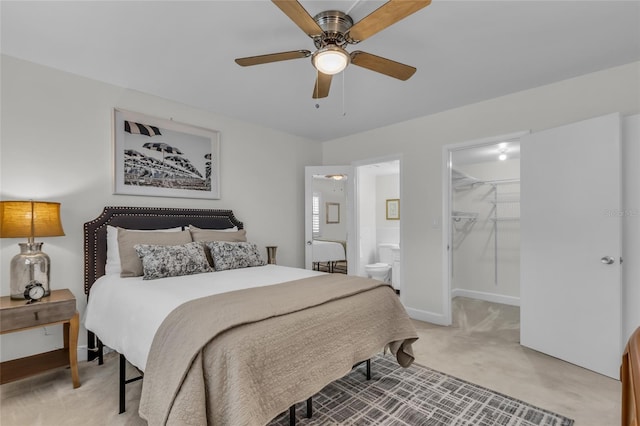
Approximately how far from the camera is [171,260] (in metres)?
2.66

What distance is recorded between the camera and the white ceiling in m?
2.00

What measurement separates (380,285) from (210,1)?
2241mm

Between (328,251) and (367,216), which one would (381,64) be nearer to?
(328,251)

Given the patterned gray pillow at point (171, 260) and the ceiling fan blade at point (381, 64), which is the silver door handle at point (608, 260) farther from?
A: the patterned gray pillow at point (171, 260)

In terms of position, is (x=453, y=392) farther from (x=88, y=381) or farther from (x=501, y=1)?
(x=88, y=381)

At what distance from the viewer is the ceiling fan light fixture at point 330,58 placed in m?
1.81

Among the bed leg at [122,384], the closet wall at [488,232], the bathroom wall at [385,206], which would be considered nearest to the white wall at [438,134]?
the closet wall at [488,232]

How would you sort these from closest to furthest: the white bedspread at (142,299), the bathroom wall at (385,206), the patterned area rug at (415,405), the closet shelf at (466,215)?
1. the white bedspread at (142,299)
2. the patterned area rug at (415,405)
3. the closet shelf at (466,215)
4. the bathroom wall at (385,206)

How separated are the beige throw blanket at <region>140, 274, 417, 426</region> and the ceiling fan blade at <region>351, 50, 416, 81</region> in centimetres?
155

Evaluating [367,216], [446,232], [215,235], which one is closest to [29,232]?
[215,235]

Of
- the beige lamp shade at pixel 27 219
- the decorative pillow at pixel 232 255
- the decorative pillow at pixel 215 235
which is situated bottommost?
the decorative pillow at pixel 232 255

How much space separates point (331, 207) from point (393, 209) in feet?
6.72

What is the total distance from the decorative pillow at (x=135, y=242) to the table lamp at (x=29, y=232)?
1.46 ft

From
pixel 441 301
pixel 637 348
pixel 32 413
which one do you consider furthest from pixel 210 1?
pixel 441 301
